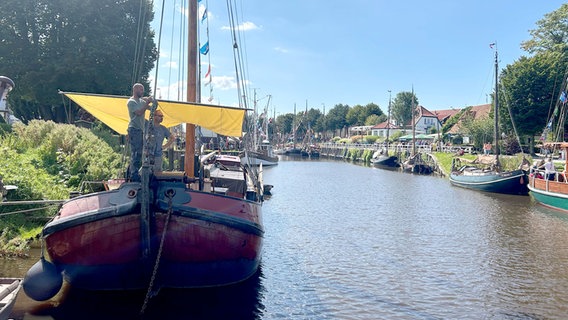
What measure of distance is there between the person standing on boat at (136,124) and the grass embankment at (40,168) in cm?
238

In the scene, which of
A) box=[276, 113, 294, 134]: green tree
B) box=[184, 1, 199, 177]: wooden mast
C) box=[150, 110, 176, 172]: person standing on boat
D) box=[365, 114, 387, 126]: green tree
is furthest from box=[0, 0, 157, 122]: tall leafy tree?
box=[276, 113, 294, 134]: green tree

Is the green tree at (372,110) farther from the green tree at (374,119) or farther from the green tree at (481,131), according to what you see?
the green tree at (481,131)

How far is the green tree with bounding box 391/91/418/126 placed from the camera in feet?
353

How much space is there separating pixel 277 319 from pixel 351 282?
2.95 meters

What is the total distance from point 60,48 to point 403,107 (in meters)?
89.9

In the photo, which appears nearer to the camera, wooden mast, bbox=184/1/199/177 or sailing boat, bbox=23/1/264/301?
sailing boat, bbox=23/1/264/301

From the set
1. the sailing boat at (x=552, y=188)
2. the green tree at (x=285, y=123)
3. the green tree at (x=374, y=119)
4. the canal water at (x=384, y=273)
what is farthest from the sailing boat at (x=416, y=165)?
the green tree at (x=285, y=123)

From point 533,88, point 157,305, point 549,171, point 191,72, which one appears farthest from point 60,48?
point 533,88

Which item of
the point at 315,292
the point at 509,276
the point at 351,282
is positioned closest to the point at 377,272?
the point at 351,282

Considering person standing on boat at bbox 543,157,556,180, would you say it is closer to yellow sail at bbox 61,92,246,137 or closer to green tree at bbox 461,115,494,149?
yellow sail at bbox 61,92,246,137

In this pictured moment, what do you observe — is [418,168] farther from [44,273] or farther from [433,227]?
[44,273]

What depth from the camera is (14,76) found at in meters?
31.5

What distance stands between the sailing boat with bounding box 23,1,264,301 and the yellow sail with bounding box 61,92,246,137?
6.33ft

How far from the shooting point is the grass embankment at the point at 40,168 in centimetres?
1145
